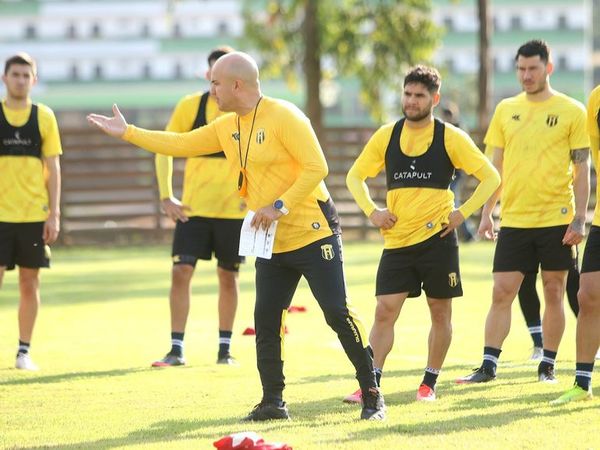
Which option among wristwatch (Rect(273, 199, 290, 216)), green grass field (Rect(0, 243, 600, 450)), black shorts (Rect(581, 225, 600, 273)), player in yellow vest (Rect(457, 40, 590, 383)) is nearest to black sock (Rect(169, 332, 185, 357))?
green grass field (Rect(0, 243, 600, 450))

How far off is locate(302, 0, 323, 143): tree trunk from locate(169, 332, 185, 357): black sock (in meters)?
22.5

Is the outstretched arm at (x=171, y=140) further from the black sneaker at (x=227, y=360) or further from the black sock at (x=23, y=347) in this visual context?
the black sock at (x=23, y=347)

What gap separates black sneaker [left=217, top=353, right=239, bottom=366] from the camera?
1080cm

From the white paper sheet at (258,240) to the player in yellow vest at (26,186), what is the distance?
3393 mm

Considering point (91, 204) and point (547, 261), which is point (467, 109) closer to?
point (91, 204)

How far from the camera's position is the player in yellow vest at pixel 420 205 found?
8.70m

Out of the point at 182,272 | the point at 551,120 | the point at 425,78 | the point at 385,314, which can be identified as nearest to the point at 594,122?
the point at 551,120

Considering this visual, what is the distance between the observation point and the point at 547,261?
962cm

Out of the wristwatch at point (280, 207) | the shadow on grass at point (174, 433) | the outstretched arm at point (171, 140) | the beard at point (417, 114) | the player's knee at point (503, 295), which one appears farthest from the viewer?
the player's knee at point (503, 295)

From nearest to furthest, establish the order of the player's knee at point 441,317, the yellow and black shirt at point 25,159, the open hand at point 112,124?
1. the open hand at point 112,124
2. the player's knee at point 441,317
3. the yellow and black shirt at point 25,159

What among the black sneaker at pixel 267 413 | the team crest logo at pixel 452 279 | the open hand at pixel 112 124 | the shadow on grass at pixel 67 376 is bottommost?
the shadow on grass at pixel 67 376

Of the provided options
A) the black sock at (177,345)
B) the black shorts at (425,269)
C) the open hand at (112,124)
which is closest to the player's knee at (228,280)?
the black sock at (177,345)

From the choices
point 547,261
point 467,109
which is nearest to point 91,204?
point 547,261

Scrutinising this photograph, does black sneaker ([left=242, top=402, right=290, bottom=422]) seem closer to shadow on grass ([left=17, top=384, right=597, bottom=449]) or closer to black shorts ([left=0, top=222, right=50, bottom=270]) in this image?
shadow on grass ([left=17, top=384, right=597, bottom=449])
